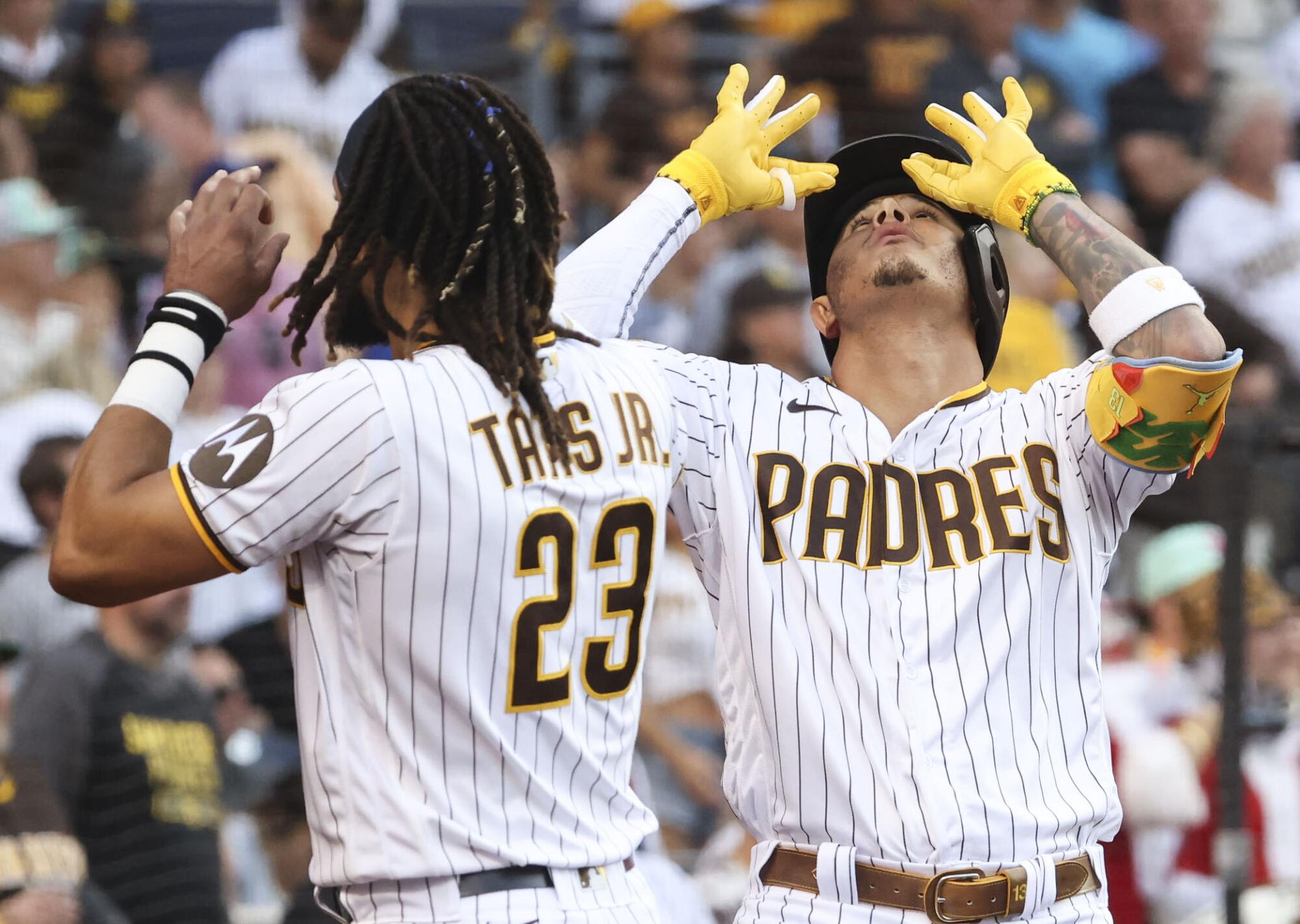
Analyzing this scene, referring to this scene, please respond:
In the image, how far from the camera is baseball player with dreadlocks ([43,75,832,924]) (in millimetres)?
2166

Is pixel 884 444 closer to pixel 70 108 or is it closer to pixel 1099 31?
pixel 70 108

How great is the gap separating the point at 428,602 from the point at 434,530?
94 millimetres

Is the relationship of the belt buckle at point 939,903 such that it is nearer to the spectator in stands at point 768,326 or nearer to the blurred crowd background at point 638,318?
the blurred crowd background at point 638,318

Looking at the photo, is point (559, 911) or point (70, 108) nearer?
point (559, 911)

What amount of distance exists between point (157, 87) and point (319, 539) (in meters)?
4.50

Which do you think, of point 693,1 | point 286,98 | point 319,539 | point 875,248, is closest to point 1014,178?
point 875,248

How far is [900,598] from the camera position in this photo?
9.17 ft

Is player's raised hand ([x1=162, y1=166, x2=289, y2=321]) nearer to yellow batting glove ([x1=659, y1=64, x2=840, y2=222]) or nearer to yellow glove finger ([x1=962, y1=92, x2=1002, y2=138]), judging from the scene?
yellow batting glove ([x1=659, y1=64, x2=840, y2=222])

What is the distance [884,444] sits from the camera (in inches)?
116

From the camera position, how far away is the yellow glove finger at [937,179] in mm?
3023

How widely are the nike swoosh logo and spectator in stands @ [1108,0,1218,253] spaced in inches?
190

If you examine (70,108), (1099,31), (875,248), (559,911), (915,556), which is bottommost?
(559,911)

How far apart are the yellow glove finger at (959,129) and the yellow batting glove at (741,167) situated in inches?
8.4

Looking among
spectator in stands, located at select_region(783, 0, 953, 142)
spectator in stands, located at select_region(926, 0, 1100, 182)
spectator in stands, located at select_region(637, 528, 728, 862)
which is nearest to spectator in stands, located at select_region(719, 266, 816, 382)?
spectator in stands, located at select_region(783, 0, 953, 142)
